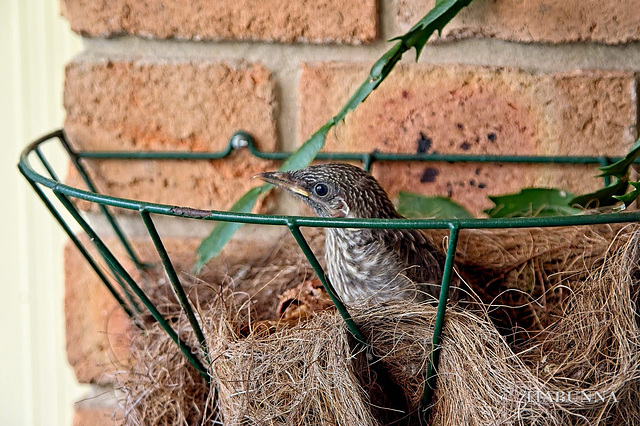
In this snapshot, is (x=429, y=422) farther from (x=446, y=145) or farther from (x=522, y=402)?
(x=446, y=145)

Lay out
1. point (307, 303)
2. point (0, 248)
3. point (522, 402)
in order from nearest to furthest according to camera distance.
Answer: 1. point (522, 402)
2. point (307, 303)
3. point (0, 248)

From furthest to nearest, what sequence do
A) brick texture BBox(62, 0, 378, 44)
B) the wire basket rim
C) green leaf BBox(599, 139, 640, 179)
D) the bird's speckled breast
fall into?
brick texture BBox(62, 0, 378, 44) → the bird's speckled breast → green leaf BBox(599, 139, 640, 179) → the wire basket rim

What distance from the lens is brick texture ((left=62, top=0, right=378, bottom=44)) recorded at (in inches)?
34.3

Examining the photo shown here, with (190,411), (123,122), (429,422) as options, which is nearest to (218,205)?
(123,122)

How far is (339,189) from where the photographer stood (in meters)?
0.81

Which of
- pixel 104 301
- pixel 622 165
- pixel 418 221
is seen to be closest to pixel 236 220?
pixel 418 221

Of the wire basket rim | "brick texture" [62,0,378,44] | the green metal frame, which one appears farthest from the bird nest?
"brick texture" [62,0,378,44]

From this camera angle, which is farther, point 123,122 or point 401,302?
point 123,122

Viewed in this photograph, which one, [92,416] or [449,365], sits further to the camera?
[92,416]

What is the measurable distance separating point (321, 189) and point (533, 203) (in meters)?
0.26

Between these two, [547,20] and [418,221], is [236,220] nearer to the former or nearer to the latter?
[418,221]

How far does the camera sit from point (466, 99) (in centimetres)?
89

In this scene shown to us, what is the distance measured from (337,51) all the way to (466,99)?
7.0 inches

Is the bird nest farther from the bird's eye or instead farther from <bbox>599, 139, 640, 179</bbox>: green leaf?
the bird's eye
